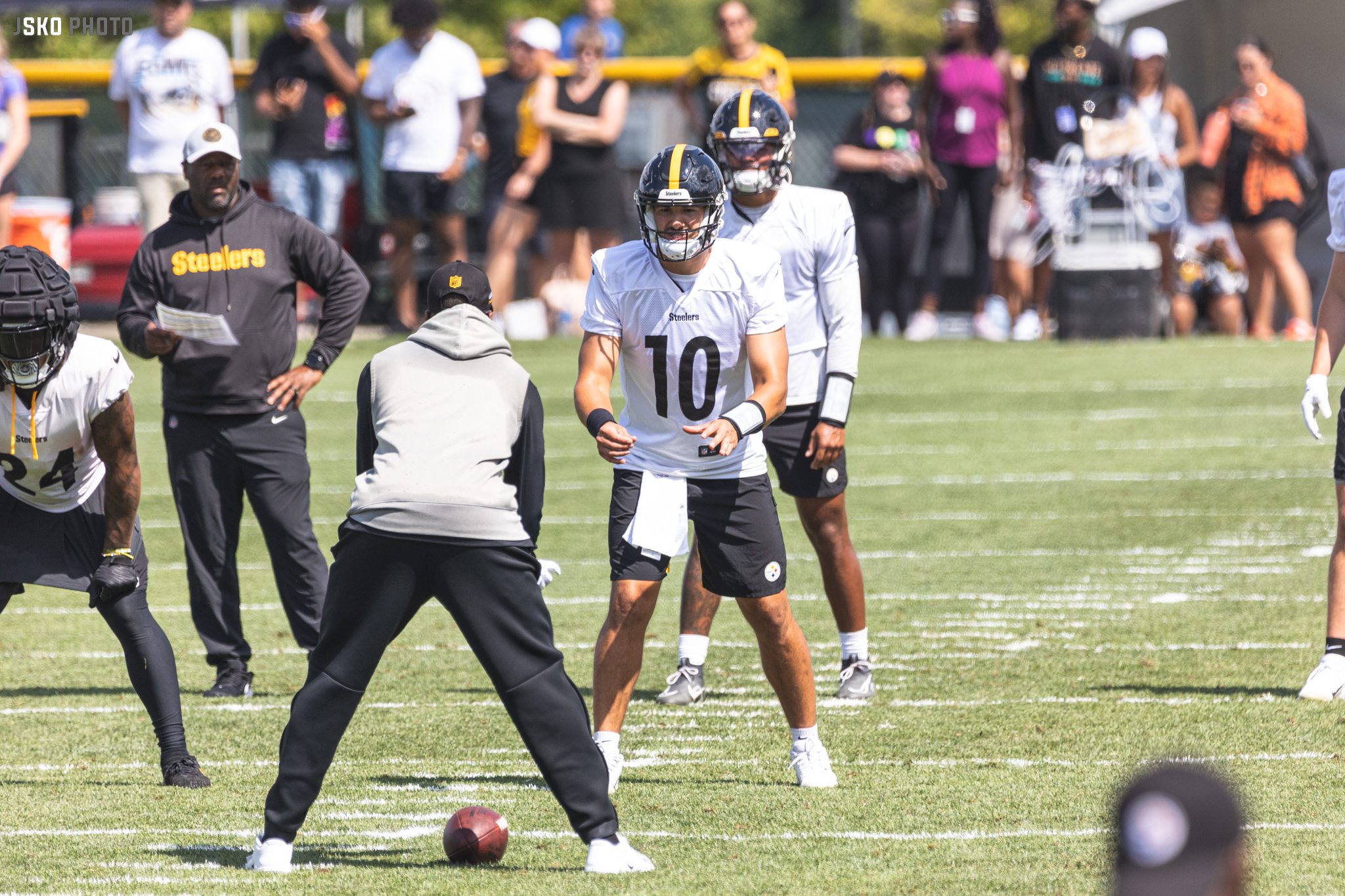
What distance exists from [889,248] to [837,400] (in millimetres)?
9396

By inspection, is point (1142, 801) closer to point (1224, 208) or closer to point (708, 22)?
point (1224, 208)

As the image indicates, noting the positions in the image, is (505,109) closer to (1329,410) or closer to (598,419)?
(1329,410)

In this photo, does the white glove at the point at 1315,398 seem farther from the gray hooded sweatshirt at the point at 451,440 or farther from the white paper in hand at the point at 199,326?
the white paper in hand at the point at 199,326

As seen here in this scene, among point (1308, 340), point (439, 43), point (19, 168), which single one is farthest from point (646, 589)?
point (19, 168)

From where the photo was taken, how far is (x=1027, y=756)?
6.33m

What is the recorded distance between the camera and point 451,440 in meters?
5.04

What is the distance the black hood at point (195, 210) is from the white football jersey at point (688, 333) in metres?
2.35

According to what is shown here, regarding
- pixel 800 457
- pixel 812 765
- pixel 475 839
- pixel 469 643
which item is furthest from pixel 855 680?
pixel 469 643

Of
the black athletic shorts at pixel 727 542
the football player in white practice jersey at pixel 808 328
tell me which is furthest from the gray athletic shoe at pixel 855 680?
the black athletic shorts at pixel 727 542

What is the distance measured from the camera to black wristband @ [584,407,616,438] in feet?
19.0

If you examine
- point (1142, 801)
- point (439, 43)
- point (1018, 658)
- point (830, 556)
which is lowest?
point (1018, 658)

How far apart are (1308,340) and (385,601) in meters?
12.5

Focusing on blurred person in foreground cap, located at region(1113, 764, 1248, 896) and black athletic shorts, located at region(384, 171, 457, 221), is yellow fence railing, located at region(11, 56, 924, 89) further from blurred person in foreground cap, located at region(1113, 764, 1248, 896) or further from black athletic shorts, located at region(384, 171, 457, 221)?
blurred person in foreground cap, located at region(1113, 764, 1248, 896)

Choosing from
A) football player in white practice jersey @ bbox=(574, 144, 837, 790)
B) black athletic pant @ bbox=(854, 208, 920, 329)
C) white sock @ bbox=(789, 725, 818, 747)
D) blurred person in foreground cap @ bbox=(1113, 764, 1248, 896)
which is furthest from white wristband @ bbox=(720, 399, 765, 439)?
black athletic pant @ bbox=(854, 208, 920, 329)
